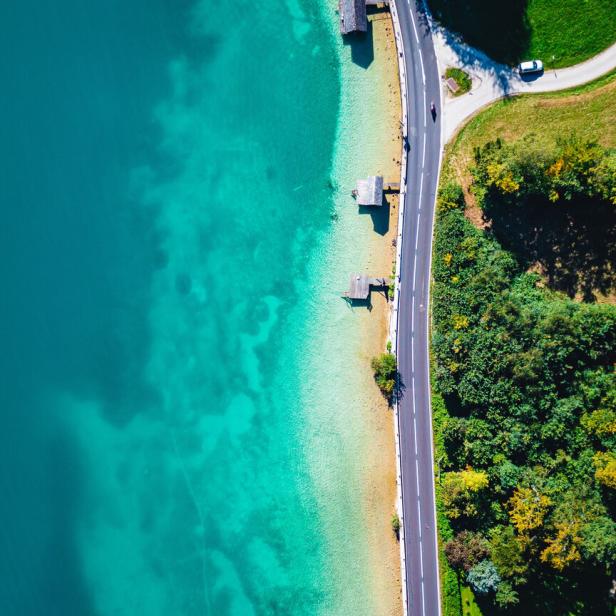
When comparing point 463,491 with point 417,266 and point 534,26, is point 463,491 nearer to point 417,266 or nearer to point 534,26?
point 417,266

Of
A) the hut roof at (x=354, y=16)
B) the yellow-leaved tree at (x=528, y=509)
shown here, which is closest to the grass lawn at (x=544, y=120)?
the hut roof at (x=354, y=16)

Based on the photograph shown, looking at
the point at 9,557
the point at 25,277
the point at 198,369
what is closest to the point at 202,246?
the point at 198,369

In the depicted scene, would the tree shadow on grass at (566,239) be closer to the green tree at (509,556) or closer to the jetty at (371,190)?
the jetty at (371,190)

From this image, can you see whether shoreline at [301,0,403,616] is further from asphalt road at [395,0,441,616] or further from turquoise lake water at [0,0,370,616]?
turquoise lake water at [0,0,370,616]

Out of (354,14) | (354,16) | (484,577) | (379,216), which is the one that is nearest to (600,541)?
(484,577)

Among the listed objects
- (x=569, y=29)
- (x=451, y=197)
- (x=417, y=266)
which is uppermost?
(x=569, y=29)
